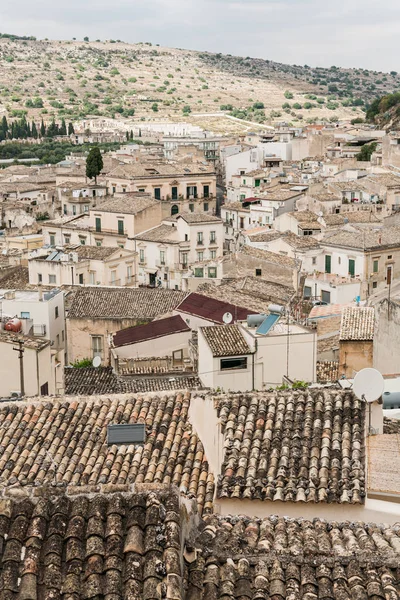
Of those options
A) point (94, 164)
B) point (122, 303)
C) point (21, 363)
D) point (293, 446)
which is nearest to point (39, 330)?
point (122, 303)

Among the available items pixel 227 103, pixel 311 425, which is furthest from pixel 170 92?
pixel 311 425

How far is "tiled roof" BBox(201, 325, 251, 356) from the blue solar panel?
1.10 ft

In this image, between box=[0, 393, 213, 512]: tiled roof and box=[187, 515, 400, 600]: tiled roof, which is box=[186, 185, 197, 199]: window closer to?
box=[0, 393, 213, 512]: tiled roof

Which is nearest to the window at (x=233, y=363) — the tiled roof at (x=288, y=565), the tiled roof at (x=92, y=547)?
the tiled roof at (x=288, y=565)

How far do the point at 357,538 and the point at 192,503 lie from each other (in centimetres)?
114

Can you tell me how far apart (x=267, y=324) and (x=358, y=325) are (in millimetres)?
3341

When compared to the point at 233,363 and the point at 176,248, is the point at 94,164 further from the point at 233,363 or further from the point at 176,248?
the point at 233,363

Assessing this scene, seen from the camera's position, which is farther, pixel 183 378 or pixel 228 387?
pixel 183 378

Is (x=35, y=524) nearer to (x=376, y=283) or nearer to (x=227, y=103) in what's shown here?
(x=376, y=283)

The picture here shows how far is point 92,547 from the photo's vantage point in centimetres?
454

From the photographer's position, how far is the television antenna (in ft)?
26.9

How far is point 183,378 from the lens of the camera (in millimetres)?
19297

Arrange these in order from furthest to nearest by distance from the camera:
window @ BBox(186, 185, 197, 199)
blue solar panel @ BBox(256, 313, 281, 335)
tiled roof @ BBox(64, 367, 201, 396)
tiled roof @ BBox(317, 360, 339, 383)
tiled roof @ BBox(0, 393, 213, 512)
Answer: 1. window @ BBox(186, 185, 197, 199)
2. tiled roof @ BBox(64, 367, 201, 396)
3. tiled roof @ BBox(317, 360, 339, 383)
4. blue solar panel @ BBox(256, 313, 281, 335)
5. tiled roof @ BBox(0, 393, 213, 512)

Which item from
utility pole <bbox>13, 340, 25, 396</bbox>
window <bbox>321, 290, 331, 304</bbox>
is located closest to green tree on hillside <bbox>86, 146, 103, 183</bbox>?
window <bbox>321, 290, 331, 304</bbox>
